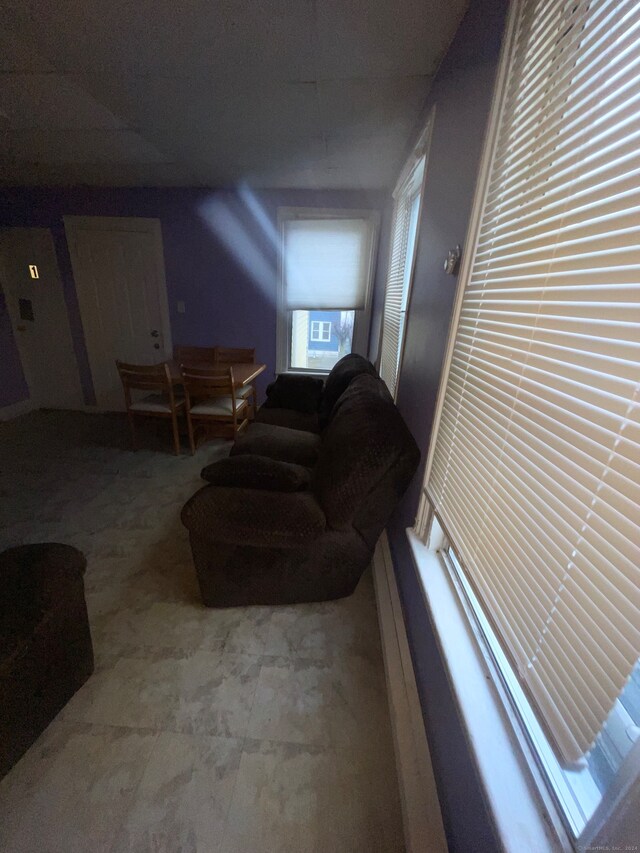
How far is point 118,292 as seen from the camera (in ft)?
11.6

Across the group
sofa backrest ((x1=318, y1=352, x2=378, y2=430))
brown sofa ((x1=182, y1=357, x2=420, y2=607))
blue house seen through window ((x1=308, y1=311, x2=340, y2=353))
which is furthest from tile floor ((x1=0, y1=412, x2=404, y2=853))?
blue house seen through window ((x1=308, y1=311, x2=340, y2=353))

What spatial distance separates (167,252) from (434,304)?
3.34m

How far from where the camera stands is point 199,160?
2436mm

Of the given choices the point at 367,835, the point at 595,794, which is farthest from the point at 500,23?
the point at 367,835

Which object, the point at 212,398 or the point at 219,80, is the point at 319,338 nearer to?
the point at 212,398

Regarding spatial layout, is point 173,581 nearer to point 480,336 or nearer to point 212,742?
point 212,742

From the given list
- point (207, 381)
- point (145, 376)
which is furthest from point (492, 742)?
point (145, 376)

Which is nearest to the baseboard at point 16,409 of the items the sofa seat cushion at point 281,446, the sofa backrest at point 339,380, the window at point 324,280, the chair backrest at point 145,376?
the chair backrest at point 145,376

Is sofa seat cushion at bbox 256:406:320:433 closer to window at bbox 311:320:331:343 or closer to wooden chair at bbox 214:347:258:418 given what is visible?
wooden chair at bbox 214:347:258:418

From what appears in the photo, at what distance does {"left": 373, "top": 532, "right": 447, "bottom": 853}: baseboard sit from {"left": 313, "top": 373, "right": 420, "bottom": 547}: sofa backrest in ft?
1.17

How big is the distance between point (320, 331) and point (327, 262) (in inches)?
29.8

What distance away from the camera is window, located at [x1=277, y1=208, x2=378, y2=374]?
3.13m

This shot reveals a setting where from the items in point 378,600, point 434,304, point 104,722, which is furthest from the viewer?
point 378,600

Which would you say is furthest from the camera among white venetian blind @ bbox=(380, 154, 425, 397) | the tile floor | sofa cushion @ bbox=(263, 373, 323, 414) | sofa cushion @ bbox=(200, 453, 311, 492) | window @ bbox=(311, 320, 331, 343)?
window @ bbox=(311, 320, 331, 343)
